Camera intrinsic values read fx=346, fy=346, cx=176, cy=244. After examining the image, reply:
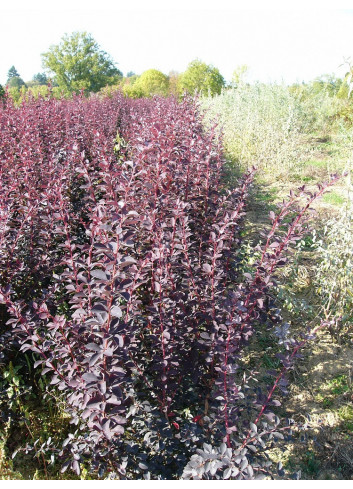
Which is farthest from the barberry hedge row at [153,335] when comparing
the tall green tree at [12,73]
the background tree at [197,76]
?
the tall green tree at [12,73]

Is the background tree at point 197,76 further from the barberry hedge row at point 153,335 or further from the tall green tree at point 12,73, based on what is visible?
the tall green tree at point 12,73

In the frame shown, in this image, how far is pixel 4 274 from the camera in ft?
7.00

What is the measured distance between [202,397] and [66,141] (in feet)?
11.7

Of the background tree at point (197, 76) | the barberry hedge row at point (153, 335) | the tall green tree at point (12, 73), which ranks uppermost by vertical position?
the tall green tree at point (12, 73)

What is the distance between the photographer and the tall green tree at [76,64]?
134 feet

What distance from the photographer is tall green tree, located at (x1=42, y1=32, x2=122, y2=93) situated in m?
40.9

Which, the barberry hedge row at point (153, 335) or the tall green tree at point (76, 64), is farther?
the tall green tree at point (76, 64)

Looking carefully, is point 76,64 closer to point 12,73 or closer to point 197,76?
point 197,76

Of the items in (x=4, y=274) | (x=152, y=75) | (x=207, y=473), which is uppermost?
(x=152, y=75)

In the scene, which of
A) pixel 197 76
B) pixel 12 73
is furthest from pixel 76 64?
pixel 12 73

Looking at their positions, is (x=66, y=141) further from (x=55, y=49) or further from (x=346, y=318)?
(x=55, y=49)

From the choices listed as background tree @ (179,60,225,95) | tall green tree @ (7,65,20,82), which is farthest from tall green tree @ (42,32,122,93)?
tall green tree @ (7,65,20,82)

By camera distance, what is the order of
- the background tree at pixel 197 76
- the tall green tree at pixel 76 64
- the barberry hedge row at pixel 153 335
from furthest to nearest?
1. the tall green tree at pixel 76 64
2. the background tree at pixel 197 76
3. the barberry hedge row at pixel 153 335

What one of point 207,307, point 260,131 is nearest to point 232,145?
point 260,131
